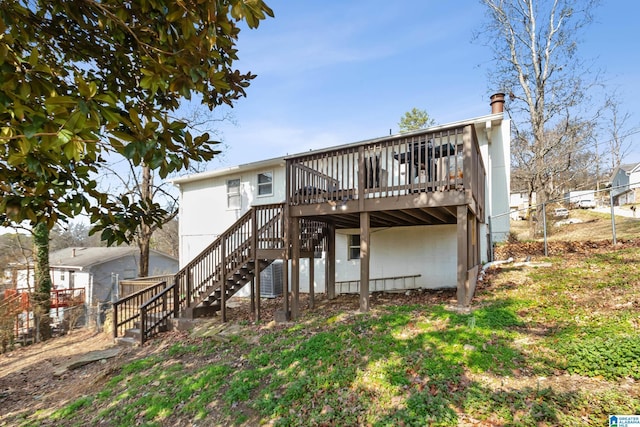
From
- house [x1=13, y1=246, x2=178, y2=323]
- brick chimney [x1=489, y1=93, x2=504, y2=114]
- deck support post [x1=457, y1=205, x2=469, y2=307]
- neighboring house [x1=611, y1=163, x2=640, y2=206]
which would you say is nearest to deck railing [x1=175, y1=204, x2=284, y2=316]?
deck support post [x1=457, y1=205, x2=469, y2=307]

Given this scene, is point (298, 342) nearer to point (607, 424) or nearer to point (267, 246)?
point (267, 246)

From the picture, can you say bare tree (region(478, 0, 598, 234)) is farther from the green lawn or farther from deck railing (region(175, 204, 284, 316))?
deck railing (region(175, 204, 284, 316))

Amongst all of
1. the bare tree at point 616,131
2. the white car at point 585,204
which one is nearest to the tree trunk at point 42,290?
the bare tree at point 616,131

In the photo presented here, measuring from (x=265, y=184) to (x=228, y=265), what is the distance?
4717 mm

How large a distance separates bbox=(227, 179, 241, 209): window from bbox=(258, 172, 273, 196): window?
1.15 metres

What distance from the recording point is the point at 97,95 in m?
2.02

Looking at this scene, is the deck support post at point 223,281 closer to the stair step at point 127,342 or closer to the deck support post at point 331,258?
the stair step at point 127,342

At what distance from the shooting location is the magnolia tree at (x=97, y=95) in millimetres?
1951

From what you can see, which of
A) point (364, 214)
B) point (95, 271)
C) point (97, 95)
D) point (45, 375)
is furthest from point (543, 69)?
point (95, 271)

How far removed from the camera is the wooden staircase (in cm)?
805

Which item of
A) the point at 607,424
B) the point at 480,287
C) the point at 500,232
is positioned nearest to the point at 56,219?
the point at 607,424

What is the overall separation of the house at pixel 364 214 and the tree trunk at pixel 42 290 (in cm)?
525

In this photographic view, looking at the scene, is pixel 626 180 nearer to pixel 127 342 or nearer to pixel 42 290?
pixel 127 342

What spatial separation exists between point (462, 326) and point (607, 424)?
7.90ft
